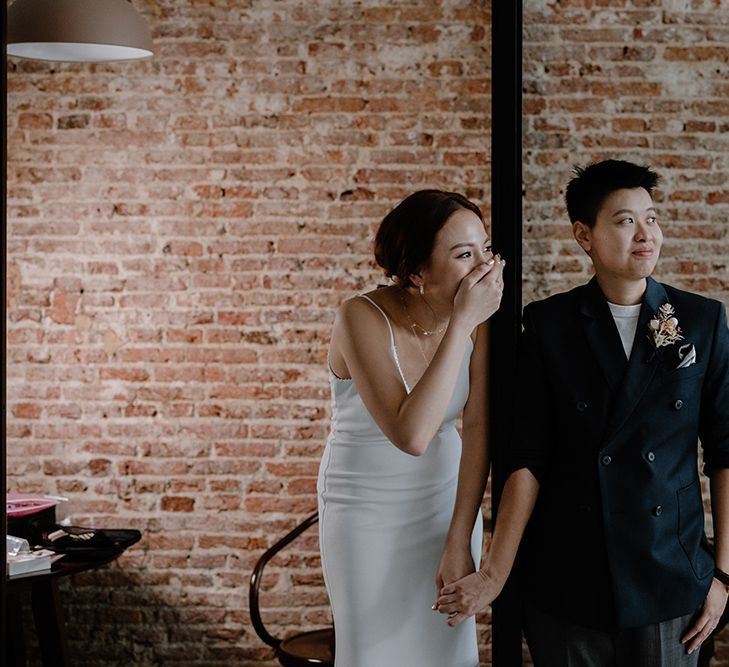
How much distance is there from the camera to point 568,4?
179 cm

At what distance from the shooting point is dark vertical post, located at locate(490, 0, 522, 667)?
1.74m

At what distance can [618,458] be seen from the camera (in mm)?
1553

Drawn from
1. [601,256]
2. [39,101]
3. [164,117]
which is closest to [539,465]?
[601,256]

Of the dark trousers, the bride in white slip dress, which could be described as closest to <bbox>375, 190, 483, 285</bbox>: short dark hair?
the bride in white slip dress

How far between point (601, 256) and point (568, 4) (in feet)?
1.72

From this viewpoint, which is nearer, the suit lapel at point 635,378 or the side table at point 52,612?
the suit lapel at point 635,378

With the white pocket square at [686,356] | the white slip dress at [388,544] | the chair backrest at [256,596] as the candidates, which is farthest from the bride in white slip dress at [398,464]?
the chair backrest at [256,596]

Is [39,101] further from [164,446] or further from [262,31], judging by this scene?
[164,446]

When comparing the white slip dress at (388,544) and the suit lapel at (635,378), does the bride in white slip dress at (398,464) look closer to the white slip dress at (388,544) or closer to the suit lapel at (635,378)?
the white slip dress at (388,544)

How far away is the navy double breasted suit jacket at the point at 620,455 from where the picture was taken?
1.55 meters

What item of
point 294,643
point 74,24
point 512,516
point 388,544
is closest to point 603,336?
point 512,516

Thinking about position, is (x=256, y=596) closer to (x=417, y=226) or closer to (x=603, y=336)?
(x=417, y=226)

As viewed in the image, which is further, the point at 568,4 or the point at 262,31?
the point at 262,31

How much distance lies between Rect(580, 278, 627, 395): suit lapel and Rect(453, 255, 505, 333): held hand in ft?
0.52
